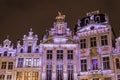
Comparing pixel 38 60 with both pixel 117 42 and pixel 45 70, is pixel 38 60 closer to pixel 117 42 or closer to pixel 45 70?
pixel 45 70

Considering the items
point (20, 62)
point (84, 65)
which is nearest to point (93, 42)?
point (84, 65)

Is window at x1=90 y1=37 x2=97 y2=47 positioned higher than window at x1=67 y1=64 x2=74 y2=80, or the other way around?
window at x1=90 y1=37 x2=97 y2=47

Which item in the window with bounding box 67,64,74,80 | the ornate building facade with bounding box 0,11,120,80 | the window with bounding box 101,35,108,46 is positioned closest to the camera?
the ornate building facade with bounding box 0,11,120,80

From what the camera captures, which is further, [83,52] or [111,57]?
[83,52]

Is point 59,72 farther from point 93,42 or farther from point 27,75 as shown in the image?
point 93,42

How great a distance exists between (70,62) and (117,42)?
7.56 m

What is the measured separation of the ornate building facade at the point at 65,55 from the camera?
115 feet

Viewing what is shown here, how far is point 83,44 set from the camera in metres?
37.2

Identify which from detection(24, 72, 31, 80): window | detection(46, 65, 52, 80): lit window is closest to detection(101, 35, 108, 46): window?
detection(46, 65, 52, 80): lit window

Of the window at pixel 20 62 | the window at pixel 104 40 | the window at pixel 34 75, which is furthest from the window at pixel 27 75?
the window at pixel 104 40

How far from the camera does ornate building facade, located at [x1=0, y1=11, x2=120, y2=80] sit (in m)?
35.0

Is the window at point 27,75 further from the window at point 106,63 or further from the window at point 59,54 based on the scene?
the window at point 106,63

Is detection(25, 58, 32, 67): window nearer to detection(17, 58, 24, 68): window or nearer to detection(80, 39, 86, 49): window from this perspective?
detection(17, 58, 24, 68): window

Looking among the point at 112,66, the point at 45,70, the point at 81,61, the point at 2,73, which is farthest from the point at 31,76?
the point at 112,66
